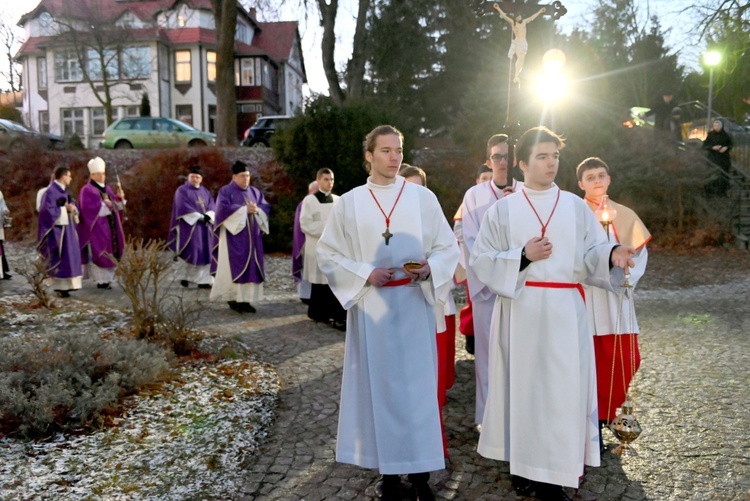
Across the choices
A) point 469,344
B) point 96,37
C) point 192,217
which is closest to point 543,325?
point 469,344

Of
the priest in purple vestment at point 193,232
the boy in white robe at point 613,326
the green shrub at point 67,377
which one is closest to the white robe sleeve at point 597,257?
the boy in white robe at point 613,326

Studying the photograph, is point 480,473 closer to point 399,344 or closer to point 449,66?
point 399,344

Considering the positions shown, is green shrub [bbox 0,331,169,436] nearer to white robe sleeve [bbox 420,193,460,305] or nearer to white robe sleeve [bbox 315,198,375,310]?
white robe sleeve [bbox 315,198,375,310]

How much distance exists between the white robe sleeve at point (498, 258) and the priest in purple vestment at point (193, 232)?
26.8 ft

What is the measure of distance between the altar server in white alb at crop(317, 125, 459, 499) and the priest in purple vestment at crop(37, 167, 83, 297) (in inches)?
308

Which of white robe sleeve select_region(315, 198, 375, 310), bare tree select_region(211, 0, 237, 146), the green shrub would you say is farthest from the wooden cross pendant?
bare tree select_region(211, 0, 237, 146)

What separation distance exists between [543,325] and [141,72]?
39983 mm

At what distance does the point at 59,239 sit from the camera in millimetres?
10500

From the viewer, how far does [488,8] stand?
24.2 feet

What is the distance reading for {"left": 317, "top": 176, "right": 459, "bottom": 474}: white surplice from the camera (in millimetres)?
3754

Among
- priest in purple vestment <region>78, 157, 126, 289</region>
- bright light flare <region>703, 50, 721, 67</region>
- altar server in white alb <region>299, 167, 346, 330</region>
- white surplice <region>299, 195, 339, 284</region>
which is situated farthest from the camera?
bright light flare <region>703, 50, 721, 67</region>

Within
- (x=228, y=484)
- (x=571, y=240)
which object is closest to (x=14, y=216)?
(x=228, y=484)

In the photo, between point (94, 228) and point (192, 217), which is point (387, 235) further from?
point (94, 228)

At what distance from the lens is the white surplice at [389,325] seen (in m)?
3.75
